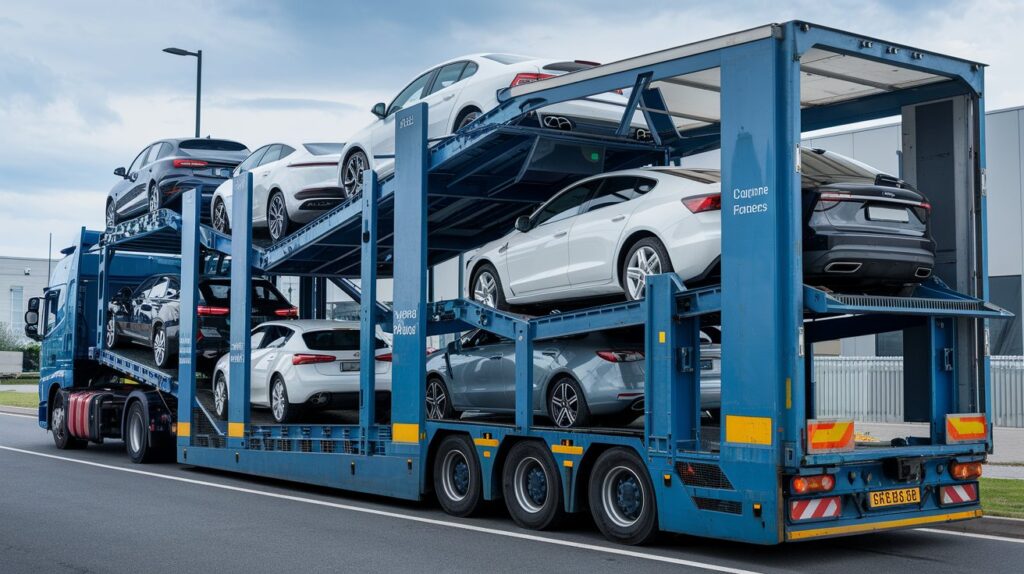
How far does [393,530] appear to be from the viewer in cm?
996

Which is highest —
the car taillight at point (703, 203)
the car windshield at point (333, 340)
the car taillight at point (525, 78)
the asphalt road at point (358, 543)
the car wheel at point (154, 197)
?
the car taillight at point (525, 78)

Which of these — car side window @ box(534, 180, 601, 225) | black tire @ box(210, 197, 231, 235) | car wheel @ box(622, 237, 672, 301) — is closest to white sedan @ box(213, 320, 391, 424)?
black tire @ box(210, 197, 231, 235)

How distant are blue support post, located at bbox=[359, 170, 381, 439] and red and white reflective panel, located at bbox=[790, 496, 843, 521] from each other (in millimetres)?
5331

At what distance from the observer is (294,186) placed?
1416cm

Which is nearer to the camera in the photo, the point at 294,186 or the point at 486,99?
the point at 486,99

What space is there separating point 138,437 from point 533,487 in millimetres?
8748

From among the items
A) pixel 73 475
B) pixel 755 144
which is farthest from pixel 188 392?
pixel 755 144

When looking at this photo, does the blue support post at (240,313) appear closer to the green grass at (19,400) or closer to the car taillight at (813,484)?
the car taillight at (813,484)

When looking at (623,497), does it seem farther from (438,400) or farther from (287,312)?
(287,312)

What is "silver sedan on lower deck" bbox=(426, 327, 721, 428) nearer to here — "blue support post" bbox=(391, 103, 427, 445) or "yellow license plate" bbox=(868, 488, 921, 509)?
"blue support post" bbox=(391, 103, 427, 445)

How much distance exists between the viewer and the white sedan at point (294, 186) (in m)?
14.1

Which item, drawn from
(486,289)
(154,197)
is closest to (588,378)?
(486,289)

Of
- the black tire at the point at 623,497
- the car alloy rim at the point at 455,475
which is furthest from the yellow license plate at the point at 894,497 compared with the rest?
the car alloy rim at the point at 455,475

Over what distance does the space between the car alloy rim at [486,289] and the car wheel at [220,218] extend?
5.12m
